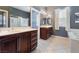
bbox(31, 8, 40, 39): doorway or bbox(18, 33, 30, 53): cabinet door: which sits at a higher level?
bbox(31, 8, 40, 39): doorway

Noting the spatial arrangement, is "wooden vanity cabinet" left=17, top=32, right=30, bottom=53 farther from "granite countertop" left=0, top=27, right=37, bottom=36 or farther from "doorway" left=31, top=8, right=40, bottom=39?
"doorway" left=31, top=8, right=40, bottom=39

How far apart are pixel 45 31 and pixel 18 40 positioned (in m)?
0.60

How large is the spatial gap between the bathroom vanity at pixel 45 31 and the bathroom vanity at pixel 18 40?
14 cm

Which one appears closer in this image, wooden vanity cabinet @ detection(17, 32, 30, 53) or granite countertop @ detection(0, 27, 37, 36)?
granite countertop @ detection(0, 27, 37, 36)

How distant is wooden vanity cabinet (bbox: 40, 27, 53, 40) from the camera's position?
2.49 meters

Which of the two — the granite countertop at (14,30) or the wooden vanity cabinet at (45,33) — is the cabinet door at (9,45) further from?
the wooden vanity cabinet at (45,33)

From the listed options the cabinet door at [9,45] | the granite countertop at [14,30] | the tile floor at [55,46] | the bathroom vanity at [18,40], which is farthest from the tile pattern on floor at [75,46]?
the cabinet door at [9,45]

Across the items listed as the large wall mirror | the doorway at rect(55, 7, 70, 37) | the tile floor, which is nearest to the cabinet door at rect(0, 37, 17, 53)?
the large wall mirror

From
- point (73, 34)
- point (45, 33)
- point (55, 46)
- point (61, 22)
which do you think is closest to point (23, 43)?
point (45, 33)

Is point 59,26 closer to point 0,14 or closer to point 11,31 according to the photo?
point 11,31

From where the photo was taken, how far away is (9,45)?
2.12m

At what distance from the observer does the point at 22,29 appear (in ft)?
7.92

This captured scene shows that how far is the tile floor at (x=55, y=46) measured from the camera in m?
2.43
